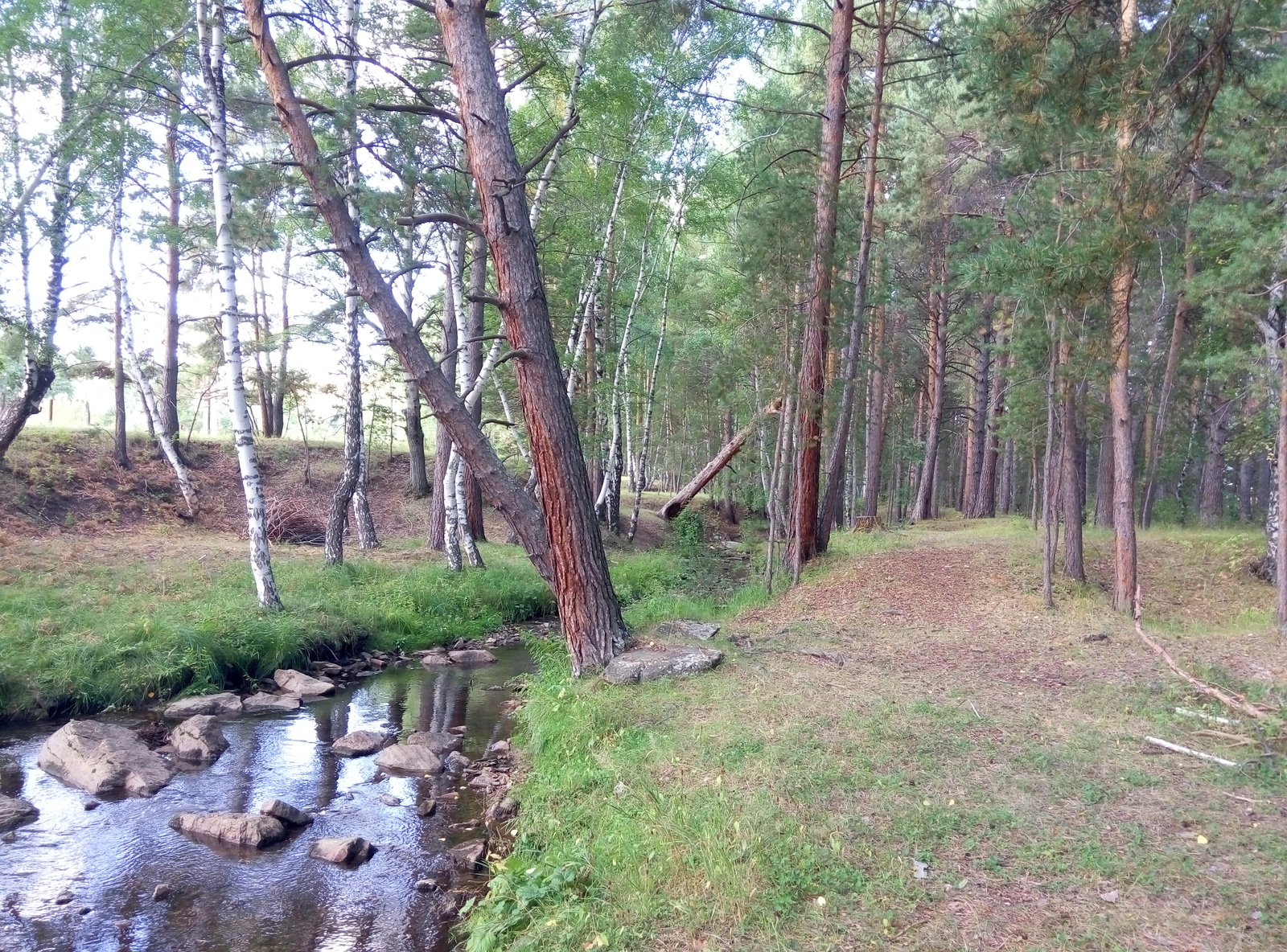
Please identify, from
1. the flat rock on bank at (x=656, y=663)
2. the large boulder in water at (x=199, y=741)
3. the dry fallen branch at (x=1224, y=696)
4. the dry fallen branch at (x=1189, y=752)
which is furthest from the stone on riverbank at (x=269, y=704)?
the dry fallen branch at (x=1224, y=696)

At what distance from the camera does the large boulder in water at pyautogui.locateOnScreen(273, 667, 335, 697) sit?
9656 mm

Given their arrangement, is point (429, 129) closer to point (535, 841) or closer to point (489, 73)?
point (489, 73)

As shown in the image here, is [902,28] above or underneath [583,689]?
above

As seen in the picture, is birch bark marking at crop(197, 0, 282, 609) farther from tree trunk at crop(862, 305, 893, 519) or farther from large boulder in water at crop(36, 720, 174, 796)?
tree trunk at crop(862, 305, 893, 519)

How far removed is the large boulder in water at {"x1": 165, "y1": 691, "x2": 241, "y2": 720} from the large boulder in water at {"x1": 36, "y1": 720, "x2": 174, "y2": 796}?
1.16 metres

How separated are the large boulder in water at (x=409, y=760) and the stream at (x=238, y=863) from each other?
14 centimetres

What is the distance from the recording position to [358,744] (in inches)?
309

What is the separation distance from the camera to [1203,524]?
19.8 metres

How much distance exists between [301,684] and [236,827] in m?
4.12

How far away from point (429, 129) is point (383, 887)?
10.9 metres

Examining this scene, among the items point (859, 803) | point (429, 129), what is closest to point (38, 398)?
point (429, 129)

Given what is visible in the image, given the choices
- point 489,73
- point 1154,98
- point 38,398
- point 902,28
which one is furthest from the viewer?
point 38,398

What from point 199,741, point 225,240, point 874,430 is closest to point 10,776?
point 199,741

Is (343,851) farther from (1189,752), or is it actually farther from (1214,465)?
(1214,465)
